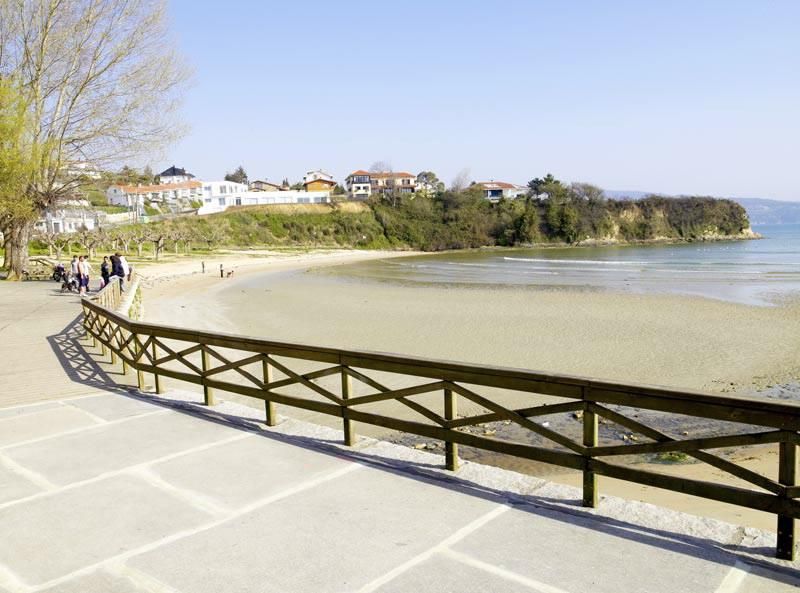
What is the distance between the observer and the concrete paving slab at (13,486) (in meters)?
5.43

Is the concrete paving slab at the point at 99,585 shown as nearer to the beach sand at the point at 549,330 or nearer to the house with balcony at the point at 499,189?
the beach sand at the point at 549,330

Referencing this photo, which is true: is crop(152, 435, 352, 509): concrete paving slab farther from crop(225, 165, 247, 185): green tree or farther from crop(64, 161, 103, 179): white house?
crop(225, 165, 247, 185): green tree

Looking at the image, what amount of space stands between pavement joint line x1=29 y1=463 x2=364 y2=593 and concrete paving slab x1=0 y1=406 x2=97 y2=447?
3.64 meters

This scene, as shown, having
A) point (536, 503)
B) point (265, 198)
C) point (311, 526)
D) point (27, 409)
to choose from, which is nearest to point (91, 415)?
point (27, 409)

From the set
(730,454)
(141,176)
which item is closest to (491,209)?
(141,176)

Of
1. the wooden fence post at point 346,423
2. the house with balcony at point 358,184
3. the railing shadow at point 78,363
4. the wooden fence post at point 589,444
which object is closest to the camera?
the wooden fence post at point 589,444

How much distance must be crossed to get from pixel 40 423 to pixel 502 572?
255 inches

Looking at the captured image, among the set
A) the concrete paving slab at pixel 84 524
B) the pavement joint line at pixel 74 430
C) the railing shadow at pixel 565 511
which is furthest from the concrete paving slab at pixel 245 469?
the pavement joint line at pixel 74 430

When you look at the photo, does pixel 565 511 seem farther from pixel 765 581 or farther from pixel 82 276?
pixel 82 276

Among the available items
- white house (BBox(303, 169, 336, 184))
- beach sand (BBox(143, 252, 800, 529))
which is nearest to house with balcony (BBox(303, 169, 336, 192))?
white house (BBox(303, 169, 336, 184))

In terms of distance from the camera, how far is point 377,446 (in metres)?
6.52

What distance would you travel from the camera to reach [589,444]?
4.85 meters

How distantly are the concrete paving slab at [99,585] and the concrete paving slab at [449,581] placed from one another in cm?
159

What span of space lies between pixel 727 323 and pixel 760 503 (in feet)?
71.3
